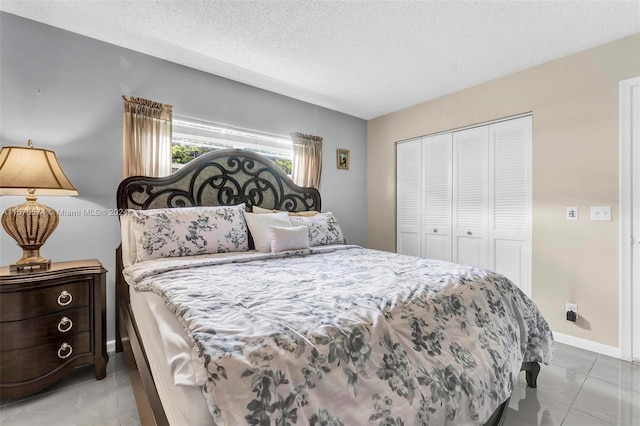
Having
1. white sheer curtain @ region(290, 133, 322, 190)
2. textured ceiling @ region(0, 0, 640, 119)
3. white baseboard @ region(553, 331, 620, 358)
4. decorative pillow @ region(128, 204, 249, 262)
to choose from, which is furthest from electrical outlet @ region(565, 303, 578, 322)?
decorative pillow @ region(128, 204, 249, 262)

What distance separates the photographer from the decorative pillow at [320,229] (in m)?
2.85

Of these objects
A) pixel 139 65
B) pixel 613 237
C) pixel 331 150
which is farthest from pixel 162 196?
pixel 613 237

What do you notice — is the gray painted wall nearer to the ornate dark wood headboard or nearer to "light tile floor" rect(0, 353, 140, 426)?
the ornate dark wood headboard

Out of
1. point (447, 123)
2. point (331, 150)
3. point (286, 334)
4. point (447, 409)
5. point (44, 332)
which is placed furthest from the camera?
point (331, 150)

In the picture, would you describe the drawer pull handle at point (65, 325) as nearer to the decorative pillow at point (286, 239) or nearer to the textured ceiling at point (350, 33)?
the decorative pillow at point (286, 239)

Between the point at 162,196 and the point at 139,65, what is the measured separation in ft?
3.74

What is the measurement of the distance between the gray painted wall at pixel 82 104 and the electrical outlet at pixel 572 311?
3651mm

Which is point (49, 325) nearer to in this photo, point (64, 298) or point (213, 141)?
point (64, 298)

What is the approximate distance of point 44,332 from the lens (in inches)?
71.7

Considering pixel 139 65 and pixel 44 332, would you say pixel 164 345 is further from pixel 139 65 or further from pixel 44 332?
pixel 139 65

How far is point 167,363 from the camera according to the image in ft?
3.11

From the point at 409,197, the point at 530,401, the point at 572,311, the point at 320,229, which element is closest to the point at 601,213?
the point at 572,311

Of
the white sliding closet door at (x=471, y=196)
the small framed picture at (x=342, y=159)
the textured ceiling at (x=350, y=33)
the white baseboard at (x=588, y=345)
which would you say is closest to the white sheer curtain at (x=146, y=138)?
the textured ceiling at (x=350, y=33)

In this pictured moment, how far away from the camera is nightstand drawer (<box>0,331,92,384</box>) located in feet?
5.57
